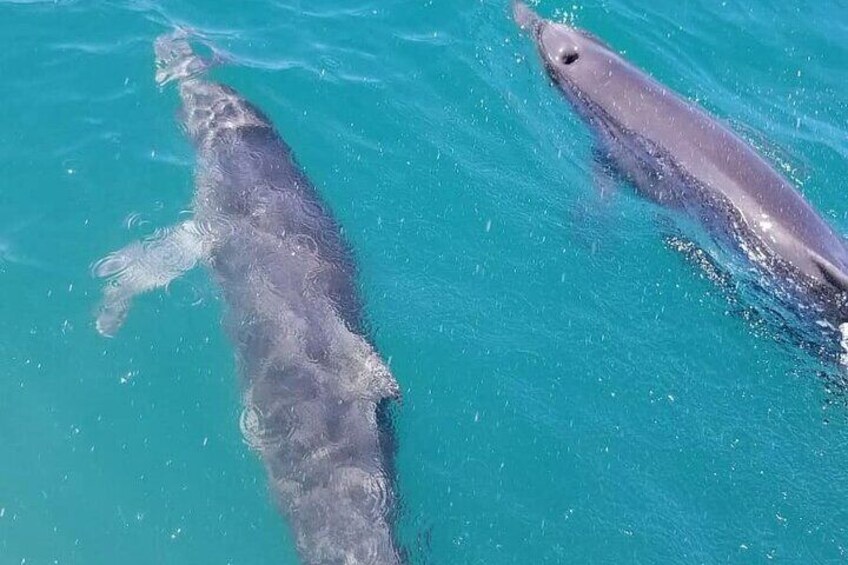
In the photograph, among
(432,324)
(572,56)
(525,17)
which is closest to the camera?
(432,324)

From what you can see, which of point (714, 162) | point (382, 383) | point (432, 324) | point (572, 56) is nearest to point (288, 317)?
point (382, 383)

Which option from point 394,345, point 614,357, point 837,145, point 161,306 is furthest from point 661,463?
point 837,145

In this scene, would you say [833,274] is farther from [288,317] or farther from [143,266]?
[143,266]

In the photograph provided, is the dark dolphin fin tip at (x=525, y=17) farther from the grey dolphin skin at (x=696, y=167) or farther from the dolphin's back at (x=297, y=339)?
the dolphin's back at (x=297, y=339)

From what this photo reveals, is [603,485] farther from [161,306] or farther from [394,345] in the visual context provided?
[161,306]

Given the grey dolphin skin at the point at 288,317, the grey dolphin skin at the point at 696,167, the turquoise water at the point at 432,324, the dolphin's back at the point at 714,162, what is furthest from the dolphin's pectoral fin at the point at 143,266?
the dolphin's back at the point at 714,162
